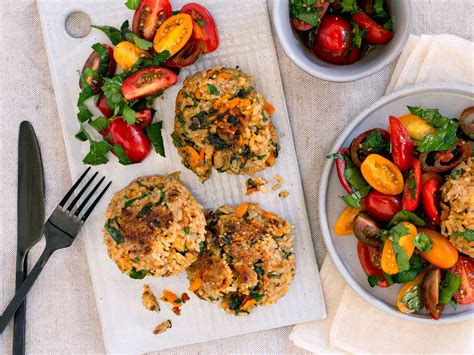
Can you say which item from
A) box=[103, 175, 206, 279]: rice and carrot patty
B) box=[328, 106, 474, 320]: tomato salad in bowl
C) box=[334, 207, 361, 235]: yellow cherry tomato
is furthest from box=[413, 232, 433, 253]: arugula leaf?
box=[103, 175, 206, 279]: rice and carrot patty

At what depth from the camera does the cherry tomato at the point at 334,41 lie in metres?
1.93

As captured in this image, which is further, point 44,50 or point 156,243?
point 44,50

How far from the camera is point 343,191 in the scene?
218 centimetres

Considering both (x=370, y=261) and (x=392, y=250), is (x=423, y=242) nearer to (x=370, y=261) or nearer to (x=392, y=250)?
(x=392, y=250)

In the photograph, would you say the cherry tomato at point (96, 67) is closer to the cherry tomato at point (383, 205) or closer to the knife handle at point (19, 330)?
the knife handle at point (19, 330)

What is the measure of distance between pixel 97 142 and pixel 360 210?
1002 mm

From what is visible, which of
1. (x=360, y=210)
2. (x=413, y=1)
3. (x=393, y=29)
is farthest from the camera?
(x=413, y=1)

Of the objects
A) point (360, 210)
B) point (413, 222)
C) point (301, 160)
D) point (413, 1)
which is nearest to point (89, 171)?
point (301, 160)

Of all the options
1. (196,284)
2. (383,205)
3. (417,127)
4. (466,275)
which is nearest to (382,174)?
(383,205)

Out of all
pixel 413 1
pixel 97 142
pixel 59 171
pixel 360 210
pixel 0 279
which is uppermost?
pixel 413 1

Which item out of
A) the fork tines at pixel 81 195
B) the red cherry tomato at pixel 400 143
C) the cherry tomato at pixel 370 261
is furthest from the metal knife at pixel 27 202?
the red cherry tomato at pixel 400 143

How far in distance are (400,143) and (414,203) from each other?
0.69 ft

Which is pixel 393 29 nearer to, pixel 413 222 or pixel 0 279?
pixel 413 222

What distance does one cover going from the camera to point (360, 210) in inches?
83.3
